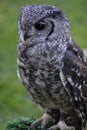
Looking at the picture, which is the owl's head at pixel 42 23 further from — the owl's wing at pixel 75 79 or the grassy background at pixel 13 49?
the grassy background at pixel 13 49

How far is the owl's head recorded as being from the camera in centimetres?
670

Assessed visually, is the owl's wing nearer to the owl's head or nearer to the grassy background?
the owl's head

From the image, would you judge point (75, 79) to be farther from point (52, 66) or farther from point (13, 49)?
point (13, 49)

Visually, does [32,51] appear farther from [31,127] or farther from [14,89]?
[14,89]

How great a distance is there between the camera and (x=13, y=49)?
44.0ft

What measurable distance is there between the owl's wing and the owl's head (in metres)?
0.22

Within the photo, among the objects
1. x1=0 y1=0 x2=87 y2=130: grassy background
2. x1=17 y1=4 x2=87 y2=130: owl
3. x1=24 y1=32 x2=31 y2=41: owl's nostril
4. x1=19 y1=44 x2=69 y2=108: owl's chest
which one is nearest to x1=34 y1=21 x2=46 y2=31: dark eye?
x1=17 y1=4 x2=87 y2=130: owl

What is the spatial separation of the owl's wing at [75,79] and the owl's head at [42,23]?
223 mm

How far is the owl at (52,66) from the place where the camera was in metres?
6.86

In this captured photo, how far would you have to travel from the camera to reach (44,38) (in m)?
6.96

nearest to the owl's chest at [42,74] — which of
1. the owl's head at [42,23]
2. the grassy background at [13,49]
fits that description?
the owl's head at [42,23]

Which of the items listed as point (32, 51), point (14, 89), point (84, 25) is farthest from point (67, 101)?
point (84, 25)

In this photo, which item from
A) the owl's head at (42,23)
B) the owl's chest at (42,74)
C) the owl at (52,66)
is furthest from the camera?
the owl's chest at (42,74)

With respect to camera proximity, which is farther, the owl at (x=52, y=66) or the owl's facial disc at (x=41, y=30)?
the owl at (x=52, y=66)
